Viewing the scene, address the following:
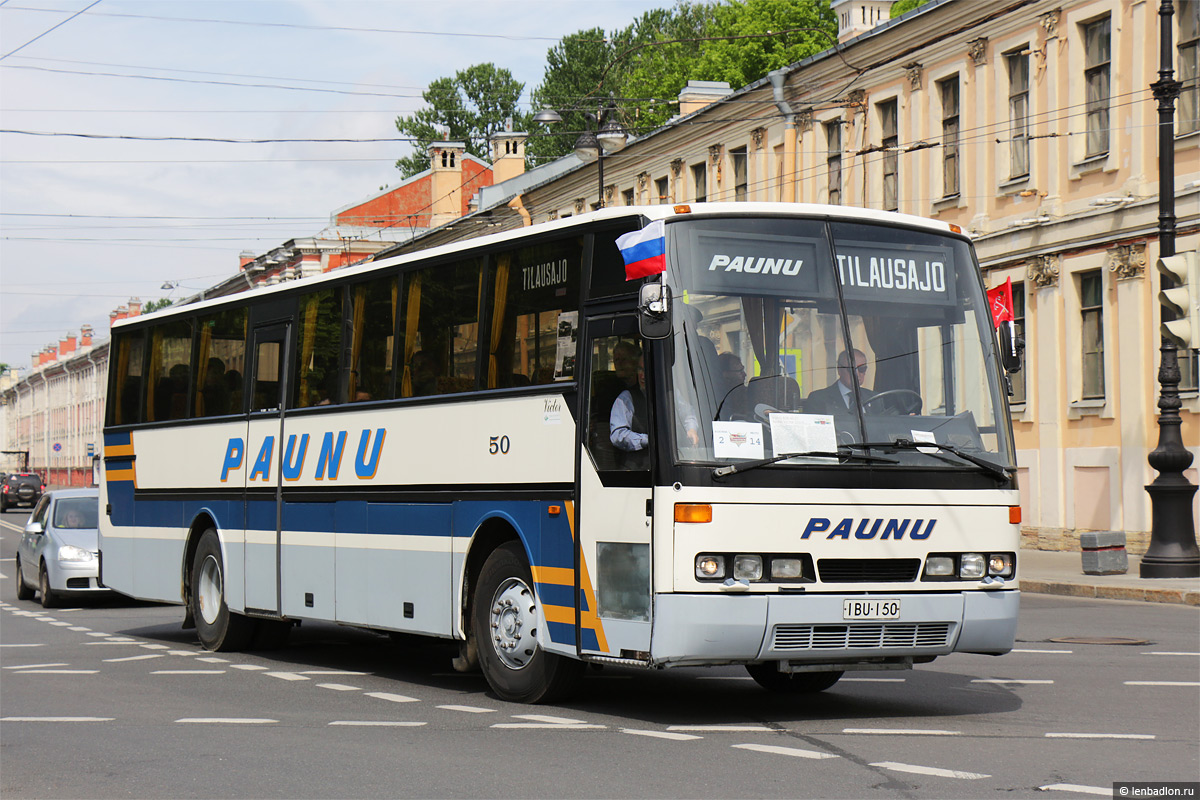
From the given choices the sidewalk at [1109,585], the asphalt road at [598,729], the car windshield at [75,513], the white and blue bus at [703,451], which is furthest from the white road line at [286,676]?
the car windshield at [75,513]

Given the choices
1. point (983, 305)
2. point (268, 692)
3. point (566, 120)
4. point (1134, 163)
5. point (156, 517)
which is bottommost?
point (268, 692)

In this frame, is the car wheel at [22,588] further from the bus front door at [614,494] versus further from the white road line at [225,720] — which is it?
the bus front door at [614,494]

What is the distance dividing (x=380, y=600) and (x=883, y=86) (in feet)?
86.4

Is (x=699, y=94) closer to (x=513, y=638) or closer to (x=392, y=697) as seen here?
(x=392, y=697)

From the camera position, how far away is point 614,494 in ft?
33.7

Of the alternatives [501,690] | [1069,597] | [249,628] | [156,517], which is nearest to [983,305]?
[501,690]

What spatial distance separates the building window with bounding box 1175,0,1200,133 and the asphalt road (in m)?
14.0

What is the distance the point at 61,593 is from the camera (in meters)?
23.8

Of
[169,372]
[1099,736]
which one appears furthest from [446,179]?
[1099,736]

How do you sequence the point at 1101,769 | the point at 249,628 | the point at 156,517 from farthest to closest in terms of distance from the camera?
the point at 156,517, the point at 249,628, the point at 1101,769

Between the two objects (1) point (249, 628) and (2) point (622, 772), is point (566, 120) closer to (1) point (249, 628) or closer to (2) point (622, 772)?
(1) point (249, 628)

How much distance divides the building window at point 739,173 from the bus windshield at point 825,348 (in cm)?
3322

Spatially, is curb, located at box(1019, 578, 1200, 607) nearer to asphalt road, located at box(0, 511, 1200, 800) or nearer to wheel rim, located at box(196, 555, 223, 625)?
asphalt road, located at box(0, 511, 1200, 800)

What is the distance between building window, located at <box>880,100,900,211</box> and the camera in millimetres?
36625
